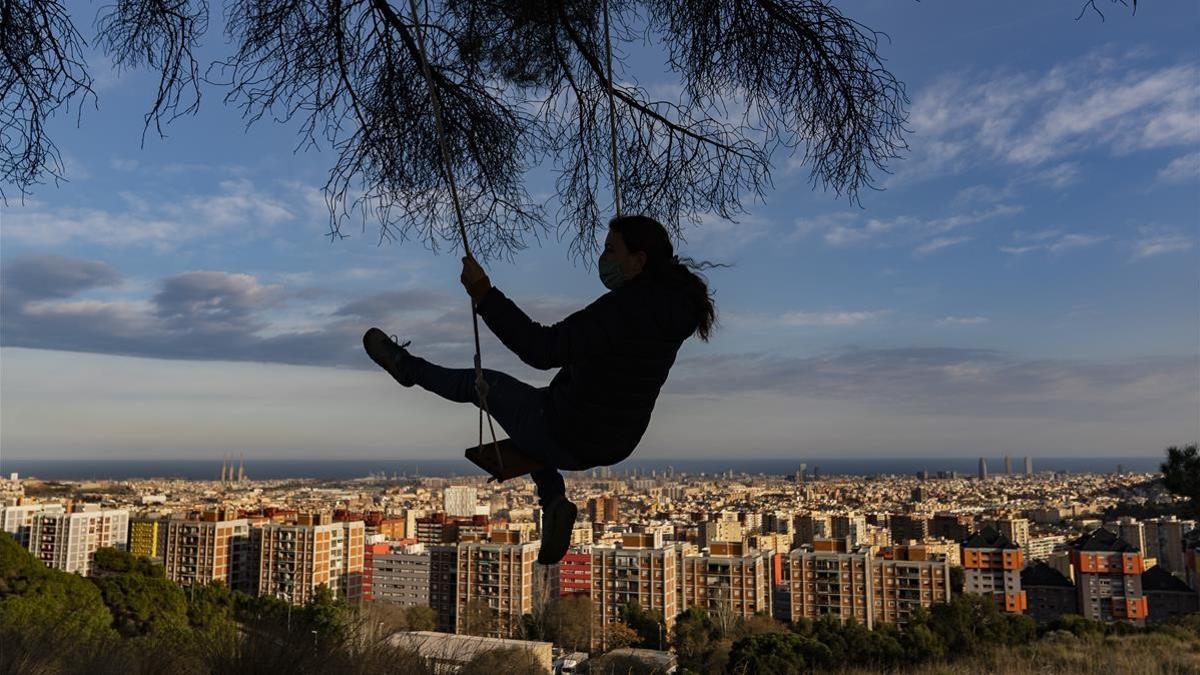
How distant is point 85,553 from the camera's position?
3906 cm

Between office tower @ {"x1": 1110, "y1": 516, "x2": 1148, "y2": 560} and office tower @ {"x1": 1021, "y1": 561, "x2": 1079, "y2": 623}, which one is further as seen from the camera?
office tower @ {"x1": 1110, "y1": 516, "x2": 1148, "y2": 560}

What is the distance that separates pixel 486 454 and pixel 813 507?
7200 cm

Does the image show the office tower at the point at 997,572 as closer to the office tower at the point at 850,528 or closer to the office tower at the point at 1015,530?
the office tower at the point at 850,528

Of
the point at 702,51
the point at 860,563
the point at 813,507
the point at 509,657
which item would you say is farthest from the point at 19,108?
the point at 813,507

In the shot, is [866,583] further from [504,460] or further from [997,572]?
[504,460]

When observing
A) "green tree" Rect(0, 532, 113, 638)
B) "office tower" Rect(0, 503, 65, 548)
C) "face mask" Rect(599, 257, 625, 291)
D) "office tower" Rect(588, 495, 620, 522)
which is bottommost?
"office tower" Rect(588, 495, 620, 522)

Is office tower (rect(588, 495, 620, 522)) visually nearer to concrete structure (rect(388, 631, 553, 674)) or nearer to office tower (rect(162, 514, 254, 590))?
office tower (rect(162, 514, 254, 590))

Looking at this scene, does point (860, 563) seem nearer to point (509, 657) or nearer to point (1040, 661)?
point (1040, 661)

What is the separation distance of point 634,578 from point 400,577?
11077mm

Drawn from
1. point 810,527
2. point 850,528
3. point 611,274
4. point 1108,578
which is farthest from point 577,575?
point 611,274

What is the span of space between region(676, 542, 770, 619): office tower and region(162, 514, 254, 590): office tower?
2130cm

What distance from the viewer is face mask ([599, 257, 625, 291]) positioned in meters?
1.69

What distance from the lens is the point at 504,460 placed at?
1.74m

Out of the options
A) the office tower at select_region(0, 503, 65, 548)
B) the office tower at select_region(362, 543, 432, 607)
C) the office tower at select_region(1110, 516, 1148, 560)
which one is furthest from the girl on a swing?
the office tower at select_region(1110, 516, 1148, 560)
